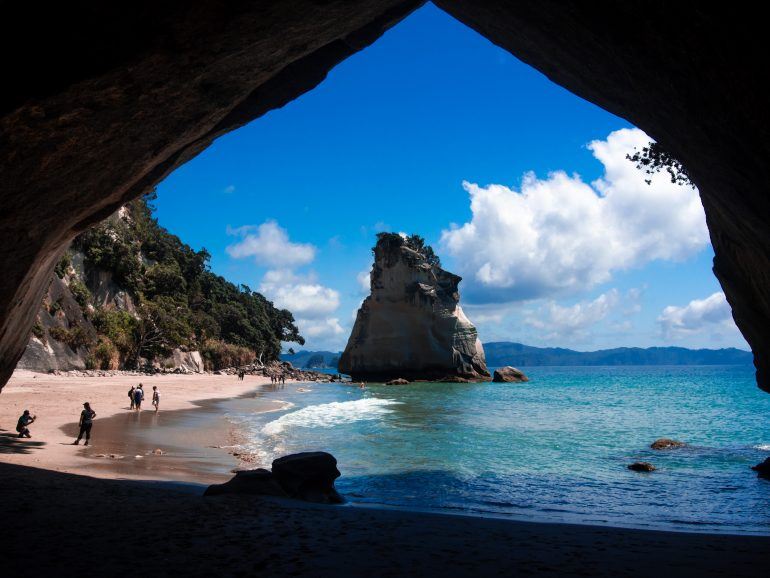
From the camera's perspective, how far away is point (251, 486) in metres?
8.80

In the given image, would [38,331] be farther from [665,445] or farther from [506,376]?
[506,376]

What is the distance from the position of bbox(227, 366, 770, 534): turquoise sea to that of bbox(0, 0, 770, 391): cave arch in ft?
16.2

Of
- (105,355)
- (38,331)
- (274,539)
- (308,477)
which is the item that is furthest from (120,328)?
(274,539)

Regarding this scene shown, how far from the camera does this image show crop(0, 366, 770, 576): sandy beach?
500 centimetres

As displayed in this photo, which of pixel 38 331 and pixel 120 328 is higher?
pixel 120 328

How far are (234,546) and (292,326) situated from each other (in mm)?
92453

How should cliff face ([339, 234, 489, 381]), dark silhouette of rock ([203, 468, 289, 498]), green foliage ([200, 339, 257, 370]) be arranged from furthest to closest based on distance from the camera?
cliff face ([339, 234, 489, 381])
green foliage ([200, 339, 257, 370])
dark silhouette of rock ([203, 468, 289, 498])

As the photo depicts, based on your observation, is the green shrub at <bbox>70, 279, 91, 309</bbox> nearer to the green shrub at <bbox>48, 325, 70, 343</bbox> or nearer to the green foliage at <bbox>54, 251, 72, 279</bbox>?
the green foliage at <bbox>54, 251, 72, 279</bbox>

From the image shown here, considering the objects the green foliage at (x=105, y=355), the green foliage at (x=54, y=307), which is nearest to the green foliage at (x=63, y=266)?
the green foliage at (x=54, y=307)

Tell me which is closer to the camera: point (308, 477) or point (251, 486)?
point (251, 486)

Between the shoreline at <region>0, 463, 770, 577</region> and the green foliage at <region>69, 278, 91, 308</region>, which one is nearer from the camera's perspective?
the shoreline at <region>0, 463, 770, 577</region>

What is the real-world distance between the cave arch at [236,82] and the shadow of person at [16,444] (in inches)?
169

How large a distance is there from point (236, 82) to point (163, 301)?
51.4 metres

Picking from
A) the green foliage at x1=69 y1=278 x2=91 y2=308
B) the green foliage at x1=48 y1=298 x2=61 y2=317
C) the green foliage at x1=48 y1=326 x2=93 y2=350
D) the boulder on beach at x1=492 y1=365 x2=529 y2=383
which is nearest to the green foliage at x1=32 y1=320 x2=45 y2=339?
the green foliage at x1=48 y1=326 x2=93 y2=350
